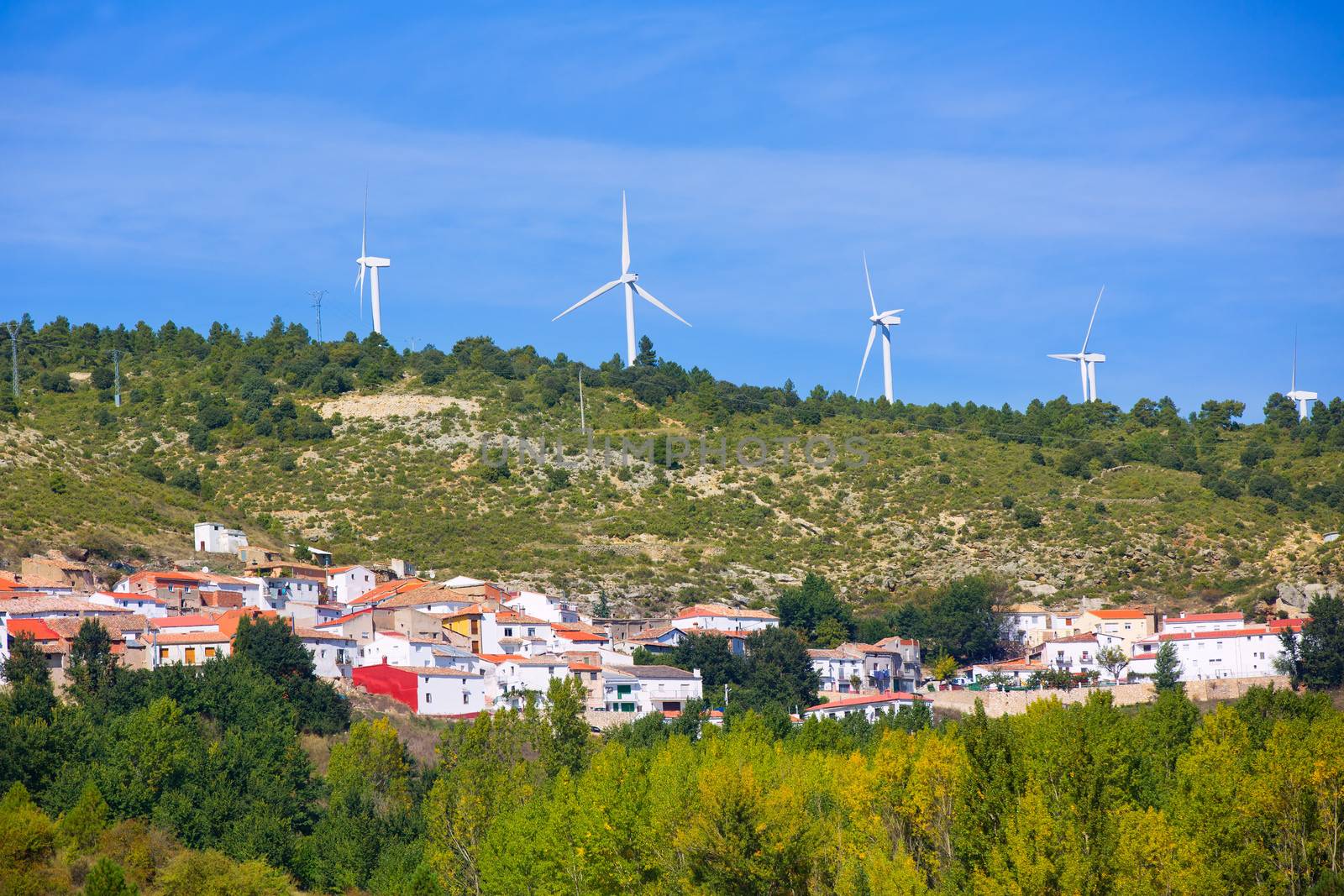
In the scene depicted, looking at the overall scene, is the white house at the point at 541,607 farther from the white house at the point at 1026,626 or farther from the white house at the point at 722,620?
the white house at the point at 1026,626

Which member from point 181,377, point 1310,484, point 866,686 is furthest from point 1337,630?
point 181,377

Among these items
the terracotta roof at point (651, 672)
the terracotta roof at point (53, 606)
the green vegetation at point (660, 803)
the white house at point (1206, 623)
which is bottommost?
the green vegetation at point (660, 803)

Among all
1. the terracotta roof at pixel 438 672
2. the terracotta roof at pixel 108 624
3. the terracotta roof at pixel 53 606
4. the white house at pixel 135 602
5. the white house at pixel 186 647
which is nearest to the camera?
the terracotta roof at pixel 108 624

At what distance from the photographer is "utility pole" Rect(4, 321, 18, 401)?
4611 inches

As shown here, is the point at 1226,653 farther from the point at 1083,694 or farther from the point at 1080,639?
the point at 1083,694

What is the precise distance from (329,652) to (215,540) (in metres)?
18.9

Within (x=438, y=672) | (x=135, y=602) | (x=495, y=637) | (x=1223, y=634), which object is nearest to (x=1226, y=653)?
(x=1223, y=634)

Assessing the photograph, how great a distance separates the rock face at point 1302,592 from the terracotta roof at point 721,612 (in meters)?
26.8

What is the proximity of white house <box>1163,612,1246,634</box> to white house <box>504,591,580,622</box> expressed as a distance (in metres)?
29.4

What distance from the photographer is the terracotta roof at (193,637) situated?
70.3 metres

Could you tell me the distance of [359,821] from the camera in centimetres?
5628

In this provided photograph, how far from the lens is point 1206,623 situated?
87.1 metres

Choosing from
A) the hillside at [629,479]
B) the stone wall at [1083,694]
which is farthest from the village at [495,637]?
the hillside at [629,479]

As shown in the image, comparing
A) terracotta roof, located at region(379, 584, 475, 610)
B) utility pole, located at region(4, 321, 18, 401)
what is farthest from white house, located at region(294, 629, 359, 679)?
utility pole, located at region(4, 321, 18, 401)
